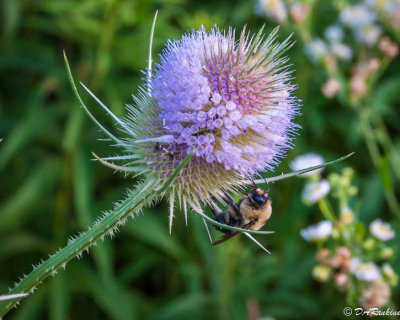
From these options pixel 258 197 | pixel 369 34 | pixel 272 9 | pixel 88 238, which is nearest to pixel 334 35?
pixel 369 34


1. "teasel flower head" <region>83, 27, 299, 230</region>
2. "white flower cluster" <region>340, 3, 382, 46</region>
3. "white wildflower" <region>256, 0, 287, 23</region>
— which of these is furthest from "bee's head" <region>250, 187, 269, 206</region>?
"white flower cluster" <region>340, 3, 382, 46</region>

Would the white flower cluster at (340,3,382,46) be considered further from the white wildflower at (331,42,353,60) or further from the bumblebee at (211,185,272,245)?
the bumblebee at (211,185,272,245)

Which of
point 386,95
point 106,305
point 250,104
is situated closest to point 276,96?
point 250,104

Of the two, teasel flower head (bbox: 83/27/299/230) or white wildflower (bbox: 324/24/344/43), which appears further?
white wildflower (bbox: 324/24/344/43)

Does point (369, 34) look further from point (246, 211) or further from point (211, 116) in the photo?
point (211, 116)

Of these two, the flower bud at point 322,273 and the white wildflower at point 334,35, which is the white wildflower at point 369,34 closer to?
the white wildflower at point 334,35

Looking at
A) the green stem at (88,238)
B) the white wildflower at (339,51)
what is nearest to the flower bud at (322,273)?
the green stem at (88,238)

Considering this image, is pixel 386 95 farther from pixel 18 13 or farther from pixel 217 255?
pixel 18 13
